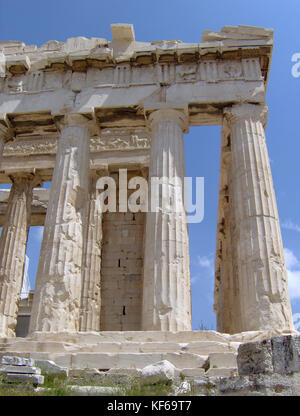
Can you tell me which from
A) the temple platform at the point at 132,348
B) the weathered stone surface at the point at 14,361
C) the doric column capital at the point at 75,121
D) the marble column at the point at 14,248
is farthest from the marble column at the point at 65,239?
the marble column at the point at 14,248

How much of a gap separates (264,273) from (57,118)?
9.63 m

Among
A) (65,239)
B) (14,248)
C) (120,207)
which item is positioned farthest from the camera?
(120,207)

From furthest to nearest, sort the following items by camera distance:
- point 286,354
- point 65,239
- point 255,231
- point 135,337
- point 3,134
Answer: point 3,134 → point 65,239 → point 255,231 → point 135,337 → point 286,354

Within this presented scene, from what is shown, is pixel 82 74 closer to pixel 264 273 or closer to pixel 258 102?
pixel 258 102

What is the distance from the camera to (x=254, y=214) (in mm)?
14016

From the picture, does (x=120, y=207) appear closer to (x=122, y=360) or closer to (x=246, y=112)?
(x=246, y=112)

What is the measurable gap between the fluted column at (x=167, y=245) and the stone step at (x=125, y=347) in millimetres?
1040

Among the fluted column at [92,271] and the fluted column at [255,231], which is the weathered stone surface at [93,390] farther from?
the fluted column at [92,271]

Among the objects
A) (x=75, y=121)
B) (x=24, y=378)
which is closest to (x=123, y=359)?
(x=24, y=378)

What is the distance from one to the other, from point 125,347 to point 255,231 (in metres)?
5.27

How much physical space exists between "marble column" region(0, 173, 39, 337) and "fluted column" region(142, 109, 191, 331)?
296 inches

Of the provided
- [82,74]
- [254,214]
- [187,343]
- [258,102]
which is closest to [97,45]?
[82,74]

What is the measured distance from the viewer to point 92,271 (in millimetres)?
18266
